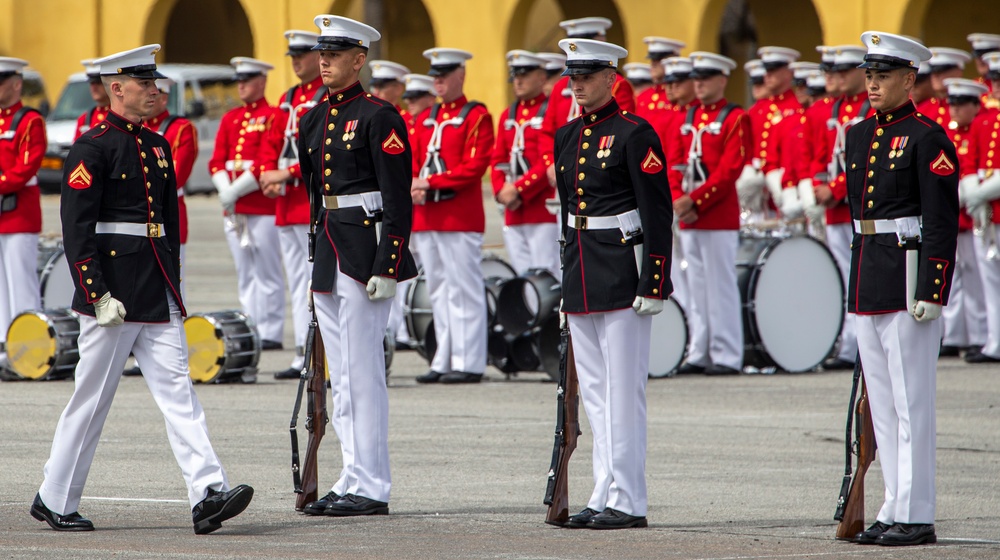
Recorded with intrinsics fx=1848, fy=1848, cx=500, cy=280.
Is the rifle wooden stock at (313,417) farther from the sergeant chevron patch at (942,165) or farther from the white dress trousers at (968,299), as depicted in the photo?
the white dress trousers at (968,299)

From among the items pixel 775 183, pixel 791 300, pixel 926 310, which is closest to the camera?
pixel 926 310

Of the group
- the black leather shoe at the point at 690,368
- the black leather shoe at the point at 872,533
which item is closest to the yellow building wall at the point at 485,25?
the black leather shoe at the point at 690,368

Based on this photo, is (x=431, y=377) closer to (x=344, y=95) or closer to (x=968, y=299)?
(x=968, y=299)

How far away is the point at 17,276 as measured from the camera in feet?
44.2

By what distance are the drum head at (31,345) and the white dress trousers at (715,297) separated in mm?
4753

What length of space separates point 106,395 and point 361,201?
1416mm

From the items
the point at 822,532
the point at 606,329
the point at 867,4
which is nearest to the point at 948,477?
the point at 822,532

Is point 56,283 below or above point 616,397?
below

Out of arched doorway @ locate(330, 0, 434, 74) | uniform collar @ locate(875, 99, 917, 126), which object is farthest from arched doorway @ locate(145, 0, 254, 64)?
uniform collar @ locate(875, 99, 917, 126)

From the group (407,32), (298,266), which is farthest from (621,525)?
(407,32)

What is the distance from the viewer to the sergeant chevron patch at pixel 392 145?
8008 millimetres

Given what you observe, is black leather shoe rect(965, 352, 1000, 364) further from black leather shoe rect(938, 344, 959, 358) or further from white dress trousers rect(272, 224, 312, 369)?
white dress trousers rect(272, 224, 312, 369)

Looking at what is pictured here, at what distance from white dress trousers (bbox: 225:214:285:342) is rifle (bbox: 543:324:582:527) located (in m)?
7.47

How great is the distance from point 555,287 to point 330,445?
334 cm
